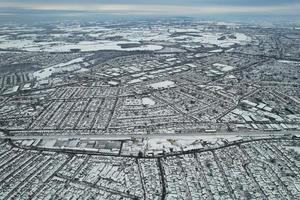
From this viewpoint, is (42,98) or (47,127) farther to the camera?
(42,98)

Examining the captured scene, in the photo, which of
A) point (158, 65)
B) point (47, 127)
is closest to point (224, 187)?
point (47, 127)

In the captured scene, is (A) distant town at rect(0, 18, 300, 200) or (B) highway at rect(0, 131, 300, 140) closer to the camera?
(A) distant town at rect(0, 18, 300, 200)

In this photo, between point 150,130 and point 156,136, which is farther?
point 150,130

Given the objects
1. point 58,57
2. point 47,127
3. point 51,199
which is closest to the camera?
point 51,199

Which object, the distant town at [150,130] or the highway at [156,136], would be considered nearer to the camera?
the distant town at [150,130]

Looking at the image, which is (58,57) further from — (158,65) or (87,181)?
(87,181)

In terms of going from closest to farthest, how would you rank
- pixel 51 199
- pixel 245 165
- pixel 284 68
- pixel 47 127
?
pixel 51 199, pixel 245 165, pixel 47 127, pixel 284 68
